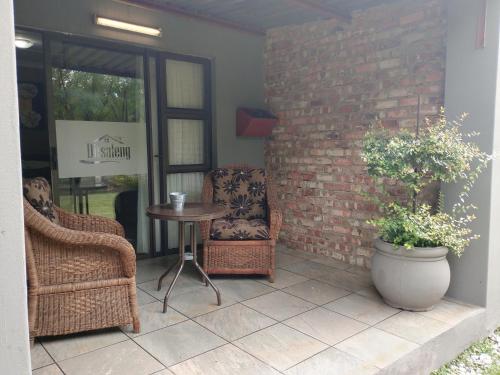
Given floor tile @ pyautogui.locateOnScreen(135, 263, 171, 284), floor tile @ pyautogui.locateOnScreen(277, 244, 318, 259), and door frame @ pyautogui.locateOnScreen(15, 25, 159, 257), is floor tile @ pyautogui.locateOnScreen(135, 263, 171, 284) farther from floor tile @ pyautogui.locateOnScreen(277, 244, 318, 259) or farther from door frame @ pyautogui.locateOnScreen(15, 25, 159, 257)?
floor tile @ pyautogui.locateOnScreen(277, 244, 318, 259)

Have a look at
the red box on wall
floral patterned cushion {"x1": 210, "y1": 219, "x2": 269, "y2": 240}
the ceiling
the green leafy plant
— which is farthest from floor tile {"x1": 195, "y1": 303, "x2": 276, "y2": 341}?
the ceiling

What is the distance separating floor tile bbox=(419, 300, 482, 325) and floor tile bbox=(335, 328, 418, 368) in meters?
0.48

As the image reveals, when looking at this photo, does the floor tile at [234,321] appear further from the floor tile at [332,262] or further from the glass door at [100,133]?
the glass door at [100,133]

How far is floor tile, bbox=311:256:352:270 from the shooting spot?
4.01 metres

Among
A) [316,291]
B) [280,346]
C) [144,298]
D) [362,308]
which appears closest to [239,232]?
[316,291]

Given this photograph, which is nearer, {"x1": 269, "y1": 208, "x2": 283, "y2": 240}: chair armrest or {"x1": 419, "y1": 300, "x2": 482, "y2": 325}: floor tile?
{"x1": 419, "y1": 300, "x2": 482, "y2": 325}: floor tile

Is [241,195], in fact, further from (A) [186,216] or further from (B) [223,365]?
(B) [223,365]

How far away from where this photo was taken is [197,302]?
3084mm

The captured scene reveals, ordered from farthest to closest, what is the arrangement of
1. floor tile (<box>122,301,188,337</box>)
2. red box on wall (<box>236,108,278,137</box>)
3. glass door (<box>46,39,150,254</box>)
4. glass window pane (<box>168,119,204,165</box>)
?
1. red box on wall (<box>236,108,278,137</box>)
2. glass window pane (<box>168,119,204,165</box>)
3. glass door (<box>46,39,150,254</box>)
4. floor tile (<box>122,301,188,337</box>)

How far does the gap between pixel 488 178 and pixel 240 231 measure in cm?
196

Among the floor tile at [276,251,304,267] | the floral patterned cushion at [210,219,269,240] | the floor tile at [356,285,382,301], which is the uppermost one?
the floral patterned cushion at [210,219,269,240]

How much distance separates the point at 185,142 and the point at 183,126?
6.8 inches

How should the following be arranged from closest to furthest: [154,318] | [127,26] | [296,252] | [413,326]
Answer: [413,326] → [154,318] → [127,26] → [296,252]

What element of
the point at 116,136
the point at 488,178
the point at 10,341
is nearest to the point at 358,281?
the point at 488,178
